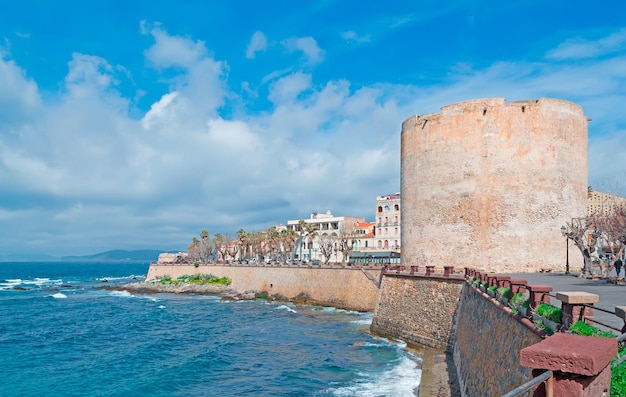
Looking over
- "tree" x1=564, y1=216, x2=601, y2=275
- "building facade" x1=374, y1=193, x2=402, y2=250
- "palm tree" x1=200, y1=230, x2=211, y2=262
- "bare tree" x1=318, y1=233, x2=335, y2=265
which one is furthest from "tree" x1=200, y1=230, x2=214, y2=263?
"tree" x1=564, y1=216, x2=601, y2=275

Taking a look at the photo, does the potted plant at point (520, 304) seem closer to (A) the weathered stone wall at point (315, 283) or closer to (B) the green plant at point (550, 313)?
A: (B) the green plant at point (550, 313)

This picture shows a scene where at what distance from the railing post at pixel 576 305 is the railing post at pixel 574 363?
10.4ft

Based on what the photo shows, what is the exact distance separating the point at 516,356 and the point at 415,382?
29.8 ft

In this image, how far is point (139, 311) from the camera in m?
40.1

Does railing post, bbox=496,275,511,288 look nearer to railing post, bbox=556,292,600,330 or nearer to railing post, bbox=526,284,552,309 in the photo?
railing post, bbox=526,284,552,309

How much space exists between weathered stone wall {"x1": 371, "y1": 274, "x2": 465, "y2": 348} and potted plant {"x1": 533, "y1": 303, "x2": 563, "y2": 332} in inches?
511

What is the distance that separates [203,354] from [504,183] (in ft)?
57.4

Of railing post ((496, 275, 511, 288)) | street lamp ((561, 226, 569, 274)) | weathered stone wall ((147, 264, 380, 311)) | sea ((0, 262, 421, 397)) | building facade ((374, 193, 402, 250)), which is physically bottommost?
sea ((0, 262, 421, 397))

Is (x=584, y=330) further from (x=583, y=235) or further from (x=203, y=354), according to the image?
(x=583, y=235)

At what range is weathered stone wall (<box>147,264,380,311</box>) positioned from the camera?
117ft

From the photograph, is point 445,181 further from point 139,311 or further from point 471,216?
point 139,311

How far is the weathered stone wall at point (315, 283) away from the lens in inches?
1409

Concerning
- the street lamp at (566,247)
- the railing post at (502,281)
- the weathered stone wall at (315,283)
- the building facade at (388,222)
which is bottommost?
the weathered stone wall at (315,283)

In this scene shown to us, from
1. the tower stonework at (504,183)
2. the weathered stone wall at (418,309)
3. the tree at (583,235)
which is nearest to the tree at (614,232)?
the tree at (583,235)
